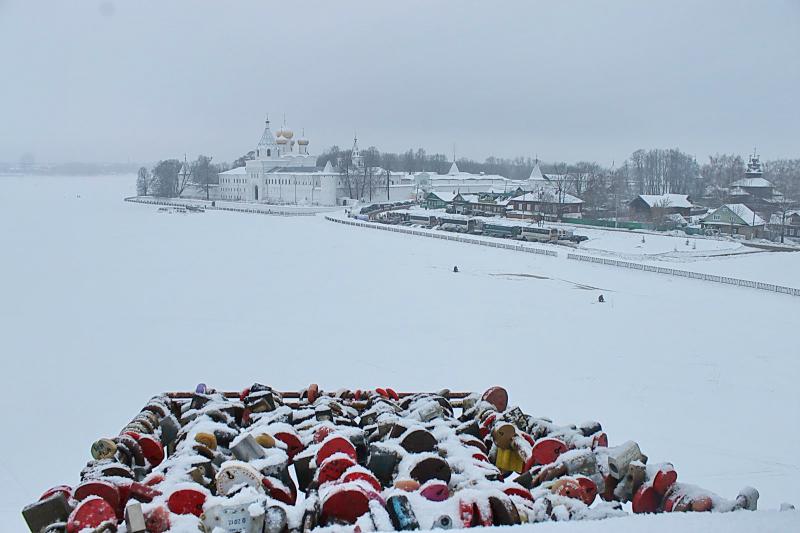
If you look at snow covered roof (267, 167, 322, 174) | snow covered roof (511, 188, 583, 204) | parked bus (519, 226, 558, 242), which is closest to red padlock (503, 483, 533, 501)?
parked bus (519, 226, 558, 242)

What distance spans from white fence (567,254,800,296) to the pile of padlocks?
14291mm

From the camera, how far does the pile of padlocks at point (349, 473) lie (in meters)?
4.01

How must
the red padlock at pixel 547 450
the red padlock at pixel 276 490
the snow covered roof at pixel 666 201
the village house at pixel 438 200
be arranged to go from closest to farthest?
the red padlock at pixel 276 490 → the red padlock at pixel 547 450 → the snow covered roof at pixel 666 201 → the village house at pixel 438 200

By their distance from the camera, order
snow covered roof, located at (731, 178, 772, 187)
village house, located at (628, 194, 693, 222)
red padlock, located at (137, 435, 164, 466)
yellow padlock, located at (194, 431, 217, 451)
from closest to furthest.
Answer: yellow padlock, located at (194, 431, 217, 451), red padlock, located at (137, 435, 164, 466), village house, located at (628, 194, 693, 222), snow covered roof, located at (731, 178, 772, 187)

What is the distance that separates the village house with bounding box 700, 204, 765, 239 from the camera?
1299 inches

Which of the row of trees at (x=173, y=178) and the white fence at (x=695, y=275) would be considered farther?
the row of trees at (x=173, y=178)

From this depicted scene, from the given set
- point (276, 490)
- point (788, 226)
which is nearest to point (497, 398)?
point (276, 490)

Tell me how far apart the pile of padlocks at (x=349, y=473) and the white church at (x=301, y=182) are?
47.7 metres

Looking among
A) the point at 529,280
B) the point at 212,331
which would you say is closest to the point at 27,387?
the point at 212,331

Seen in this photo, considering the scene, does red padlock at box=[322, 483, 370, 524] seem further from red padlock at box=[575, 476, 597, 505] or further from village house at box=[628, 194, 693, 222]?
village house at box=[628, 194, 693, 222]

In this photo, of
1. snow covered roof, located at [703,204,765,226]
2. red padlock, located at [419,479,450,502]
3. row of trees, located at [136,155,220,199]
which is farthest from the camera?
row of trees, located at [136,155,220,199]

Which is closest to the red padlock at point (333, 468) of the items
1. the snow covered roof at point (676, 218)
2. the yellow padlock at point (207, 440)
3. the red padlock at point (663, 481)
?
the yellow padlock at point (207, 440)

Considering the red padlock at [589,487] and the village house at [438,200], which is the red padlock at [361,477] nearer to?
the red padlock at [589,487]

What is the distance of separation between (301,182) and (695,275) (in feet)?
132
